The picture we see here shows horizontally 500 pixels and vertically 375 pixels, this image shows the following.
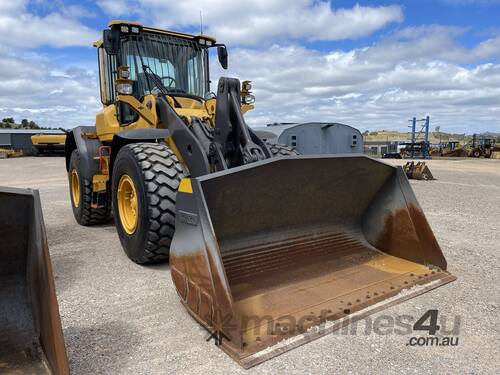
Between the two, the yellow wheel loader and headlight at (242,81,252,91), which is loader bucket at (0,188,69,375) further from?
headlight at (242,81,252,91)

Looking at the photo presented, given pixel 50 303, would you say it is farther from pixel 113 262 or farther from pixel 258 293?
pixel 113 262

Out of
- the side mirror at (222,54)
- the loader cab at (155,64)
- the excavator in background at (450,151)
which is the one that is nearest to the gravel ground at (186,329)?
the loader cab at (155,64)

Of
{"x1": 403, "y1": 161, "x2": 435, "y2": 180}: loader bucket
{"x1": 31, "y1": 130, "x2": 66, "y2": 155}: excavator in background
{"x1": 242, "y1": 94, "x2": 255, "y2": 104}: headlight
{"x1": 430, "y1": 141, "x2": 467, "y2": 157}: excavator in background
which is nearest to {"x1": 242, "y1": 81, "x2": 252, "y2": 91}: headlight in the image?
{"x1": 242, "y1": 94, "x2": 255, "y2": 104}: headlight

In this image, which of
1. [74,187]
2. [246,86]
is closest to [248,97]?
[246,86]

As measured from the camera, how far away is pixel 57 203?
9016 millimetres

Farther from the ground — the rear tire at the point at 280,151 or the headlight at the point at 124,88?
the headlight at the point at 124,88

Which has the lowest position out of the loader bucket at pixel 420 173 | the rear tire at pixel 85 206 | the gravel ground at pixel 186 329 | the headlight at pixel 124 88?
the loader bucket at pixel 420 173

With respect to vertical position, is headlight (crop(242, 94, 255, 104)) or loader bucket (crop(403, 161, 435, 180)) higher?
headlight (crop(242, 94, 255, 104))

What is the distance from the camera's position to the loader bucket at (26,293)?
229 cm

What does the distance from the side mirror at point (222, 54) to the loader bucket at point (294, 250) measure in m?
2.99

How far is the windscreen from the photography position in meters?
5.32

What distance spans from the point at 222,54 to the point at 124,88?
66.5 inches

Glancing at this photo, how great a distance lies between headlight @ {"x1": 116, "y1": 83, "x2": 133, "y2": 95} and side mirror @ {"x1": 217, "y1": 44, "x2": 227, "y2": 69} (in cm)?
156

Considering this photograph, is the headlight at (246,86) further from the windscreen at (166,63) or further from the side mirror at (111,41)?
the side mirror at (111,41)
